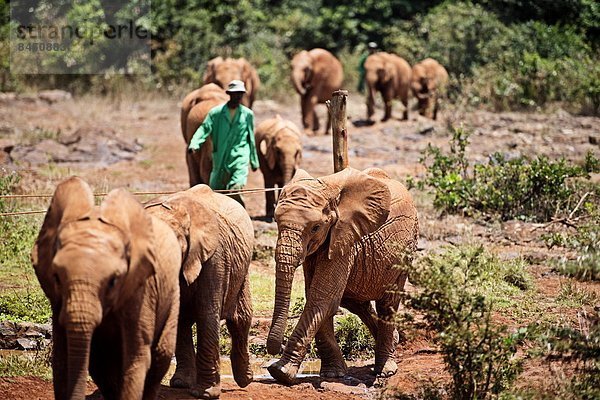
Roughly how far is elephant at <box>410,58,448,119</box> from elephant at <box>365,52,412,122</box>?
0.96 meters

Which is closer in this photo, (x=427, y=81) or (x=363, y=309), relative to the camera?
(x=363, y=309)

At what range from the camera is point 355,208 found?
27.9ft

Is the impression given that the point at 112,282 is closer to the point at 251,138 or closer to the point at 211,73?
the point at 251,138

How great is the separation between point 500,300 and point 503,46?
54.9 feet

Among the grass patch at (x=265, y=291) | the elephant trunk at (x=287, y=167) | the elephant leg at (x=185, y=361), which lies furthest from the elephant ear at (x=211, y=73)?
the elephant leg at (x=185, y=361)

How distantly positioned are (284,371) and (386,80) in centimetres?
1633

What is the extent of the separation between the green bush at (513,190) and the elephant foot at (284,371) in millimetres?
6578

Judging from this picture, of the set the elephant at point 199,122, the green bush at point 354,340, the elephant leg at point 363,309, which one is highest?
the elephant at point 199,122

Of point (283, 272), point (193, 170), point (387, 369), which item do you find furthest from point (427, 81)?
point (283, 272)

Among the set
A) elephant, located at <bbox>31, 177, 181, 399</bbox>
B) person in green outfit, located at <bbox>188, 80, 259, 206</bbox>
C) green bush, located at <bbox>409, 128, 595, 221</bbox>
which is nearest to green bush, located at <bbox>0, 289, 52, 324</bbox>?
person in green outfit, located at <bbox>188, 80, 259, 206</bbox>

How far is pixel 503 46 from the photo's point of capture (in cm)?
2684

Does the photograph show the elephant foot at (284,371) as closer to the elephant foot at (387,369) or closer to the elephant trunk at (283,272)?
the elephant trunk at (283,272)

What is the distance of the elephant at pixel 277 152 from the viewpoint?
14.8 meters

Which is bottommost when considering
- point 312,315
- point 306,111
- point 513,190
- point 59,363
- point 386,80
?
point 513,190
